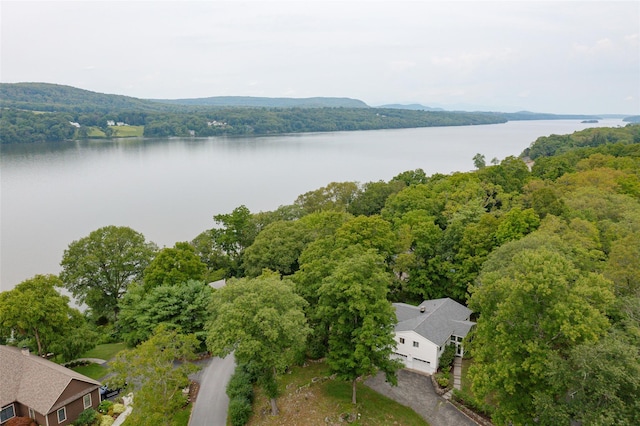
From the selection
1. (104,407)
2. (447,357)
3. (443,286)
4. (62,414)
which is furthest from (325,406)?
(443,286)

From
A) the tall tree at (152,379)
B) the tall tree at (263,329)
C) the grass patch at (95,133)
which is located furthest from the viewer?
the grass patch at (95,133)

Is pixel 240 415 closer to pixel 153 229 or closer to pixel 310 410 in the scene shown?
pixel 310 410

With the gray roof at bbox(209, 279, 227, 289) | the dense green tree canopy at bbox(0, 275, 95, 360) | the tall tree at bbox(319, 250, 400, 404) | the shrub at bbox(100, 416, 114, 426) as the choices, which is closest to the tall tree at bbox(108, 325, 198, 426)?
the shrub at bbox(100, 416, 114, 426)

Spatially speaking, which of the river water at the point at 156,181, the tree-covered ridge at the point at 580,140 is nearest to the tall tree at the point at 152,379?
the river water at the point at 156,181

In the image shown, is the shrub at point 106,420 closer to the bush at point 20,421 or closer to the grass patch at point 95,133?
the bush at point 20,421

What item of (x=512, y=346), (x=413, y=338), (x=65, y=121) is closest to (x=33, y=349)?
(x=413, y=338)

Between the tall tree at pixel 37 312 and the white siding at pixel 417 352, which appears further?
the white siding at pixel 417 352

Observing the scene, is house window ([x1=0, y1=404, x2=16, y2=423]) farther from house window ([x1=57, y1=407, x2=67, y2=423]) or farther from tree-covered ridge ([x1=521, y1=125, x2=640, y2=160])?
tree-covered ridge ([x1=521, y1=125, x2=640, y2=160])
